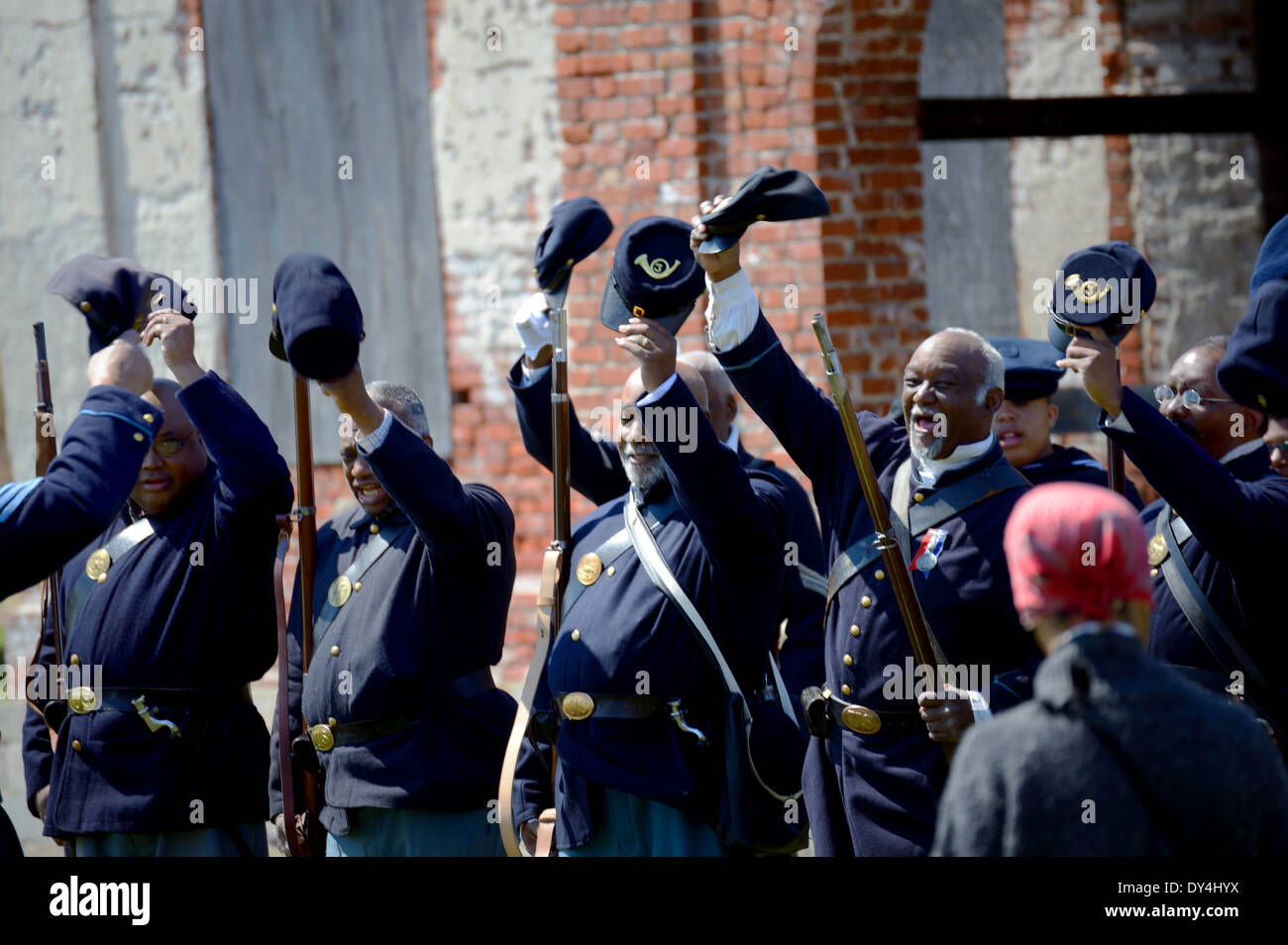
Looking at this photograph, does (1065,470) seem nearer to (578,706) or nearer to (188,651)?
(578,706)

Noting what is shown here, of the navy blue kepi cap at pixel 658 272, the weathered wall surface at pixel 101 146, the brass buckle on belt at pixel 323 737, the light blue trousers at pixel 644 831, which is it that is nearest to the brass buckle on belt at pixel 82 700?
the brass buckle on belt at pixel 323 737

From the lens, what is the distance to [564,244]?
4430 mm

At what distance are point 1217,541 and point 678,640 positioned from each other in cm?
131

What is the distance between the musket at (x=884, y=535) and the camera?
11.9ft

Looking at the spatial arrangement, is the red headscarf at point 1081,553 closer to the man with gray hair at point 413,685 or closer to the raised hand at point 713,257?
the raised hand at point 713,257

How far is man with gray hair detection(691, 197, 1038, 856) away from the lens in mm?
3705

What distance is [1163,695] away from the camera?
2244 mm

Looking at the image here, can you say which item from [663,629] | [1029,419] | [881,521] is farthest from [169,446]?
[1029,419]

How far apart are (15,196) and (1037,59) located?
23.5 ft

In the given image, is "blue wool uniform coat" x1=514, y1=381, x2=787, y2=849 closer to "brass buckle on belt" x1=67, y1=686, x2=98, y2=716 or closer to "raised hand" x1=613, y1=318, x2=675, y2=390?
"raised hand" x1=613, y1=318, x2=675, y2=390

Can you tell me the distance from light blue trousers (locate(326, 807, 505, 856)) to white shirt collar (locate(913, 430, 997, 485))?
1.49 meters

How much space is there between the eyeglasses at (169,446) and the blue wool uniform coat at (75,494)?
1.06 metres

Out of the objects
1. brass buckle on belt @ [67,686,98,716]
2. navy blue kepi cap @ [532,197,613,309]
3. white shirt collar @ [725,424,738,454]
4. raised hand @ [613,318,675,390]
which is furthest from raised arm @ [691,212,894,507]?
brass buckle on belt @ [67,686,98,716]
